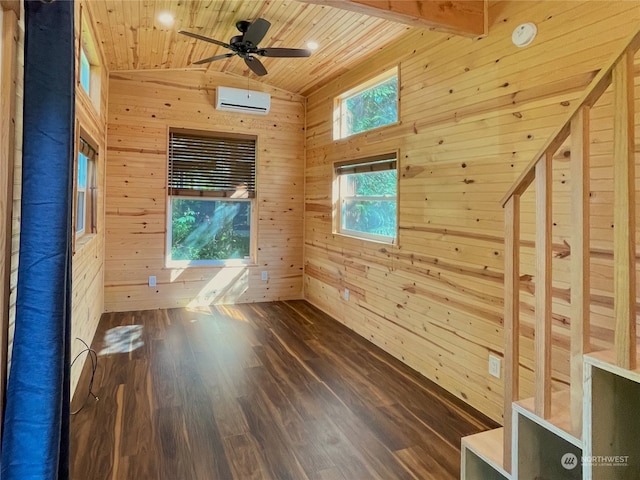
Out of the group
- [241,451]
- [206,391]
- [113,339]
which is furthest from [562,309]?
[113,339]

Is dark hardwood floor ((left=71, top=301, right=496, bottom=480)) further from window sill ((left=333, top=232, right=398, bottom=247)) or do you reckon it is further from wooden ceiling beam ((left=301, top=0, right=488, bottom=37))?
wooden ceiling beam ((left=301, top=0, right=488, bottom=37))

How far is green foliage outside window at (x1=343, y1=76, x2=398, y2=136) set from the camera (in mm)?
3672

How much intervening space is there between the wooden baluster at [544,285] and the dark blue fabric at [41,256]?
1.71 metres

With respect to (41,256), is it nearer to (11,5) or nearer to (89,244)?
(11,5)

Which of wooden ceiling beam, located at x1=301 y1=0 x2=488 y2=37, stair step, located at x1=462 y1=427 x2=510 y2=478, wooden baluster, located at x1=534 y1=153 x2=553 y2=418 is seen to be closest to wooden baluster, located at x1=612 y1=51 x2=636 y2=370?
wooden baluster, located at x1=534 y1=153 x2=553 y2=418

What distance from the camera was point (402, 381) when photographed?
303 cm

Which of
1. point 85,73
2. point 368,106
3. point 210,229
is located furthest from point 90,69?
point 368,106

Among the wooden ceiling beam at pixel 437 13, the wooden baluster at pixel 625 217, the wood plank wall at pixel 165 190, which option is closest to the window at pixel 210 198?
the wood plank wall at pixel 165 190

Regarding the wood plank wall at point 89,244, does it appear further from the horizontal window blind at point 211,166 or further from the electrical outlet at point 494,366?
the electrical outlet at point 494,366

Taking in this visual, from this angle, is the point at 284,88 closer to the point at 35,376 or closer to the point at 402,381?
the point at 402,381

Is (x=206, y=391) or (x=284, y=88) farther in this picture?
(x=284, y=88)

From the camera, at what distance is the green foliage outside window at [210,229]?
5066 mm

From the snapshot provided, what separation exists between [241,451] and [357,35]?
134 inches

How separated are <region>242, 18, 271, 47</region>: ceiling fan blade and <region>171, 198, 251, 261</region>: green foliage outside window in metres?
2.34
